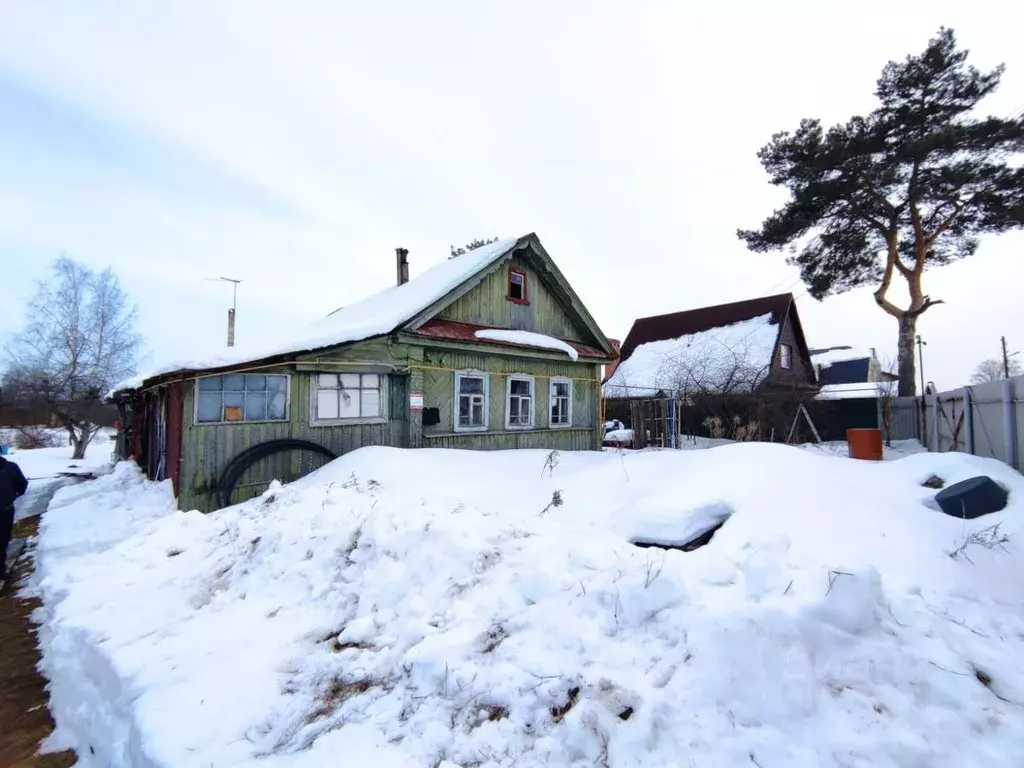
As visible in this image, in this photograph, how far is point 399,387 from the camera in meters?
10.4

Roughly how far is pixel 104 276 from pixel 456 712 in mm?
28404

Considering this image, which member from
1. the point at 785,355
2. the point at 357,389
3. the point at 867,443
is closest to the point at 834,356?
the point at 785,355

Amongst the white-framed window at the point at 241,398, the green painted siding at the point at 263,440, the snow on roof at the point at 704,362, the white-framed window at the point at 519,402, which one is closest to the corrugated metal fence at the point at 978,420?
the snow on roof at the point at 704,362

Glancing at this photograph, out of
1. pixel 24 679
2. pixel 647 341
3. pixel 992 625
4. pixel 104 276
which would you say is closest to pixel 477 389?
pixel 24 679

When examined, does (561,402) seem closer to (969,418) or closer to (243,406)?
(243,406)

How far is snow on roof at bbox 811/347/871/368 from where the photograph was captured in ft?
100

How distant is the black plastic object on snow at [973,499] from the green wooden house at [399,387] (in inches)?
327

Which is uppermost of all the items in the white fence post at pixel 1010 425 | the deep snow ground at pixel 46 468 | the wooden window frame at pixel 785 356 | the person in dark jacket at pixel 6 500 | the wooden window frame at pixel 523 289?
the wooden window frame at pixel 523 289

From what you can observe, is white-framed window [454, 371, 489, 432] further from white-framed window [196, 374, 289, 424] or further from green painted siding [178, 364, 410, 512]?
white-framed window [196, 374, 289, 424]

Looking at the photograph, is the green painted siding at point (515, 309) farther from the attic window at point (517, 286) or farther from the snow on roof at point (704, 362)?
the snow on roof at point (704, 362)

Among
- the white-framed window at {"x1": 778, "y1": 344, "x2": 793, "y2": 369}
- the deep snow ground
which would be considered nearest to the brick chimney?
the deep snow ground

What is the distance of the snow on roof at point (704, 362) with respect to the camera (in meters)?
19.2

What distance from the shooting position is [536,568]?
12.4 feet

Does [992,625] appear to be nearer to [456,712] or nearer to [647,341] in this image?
[456,712]
